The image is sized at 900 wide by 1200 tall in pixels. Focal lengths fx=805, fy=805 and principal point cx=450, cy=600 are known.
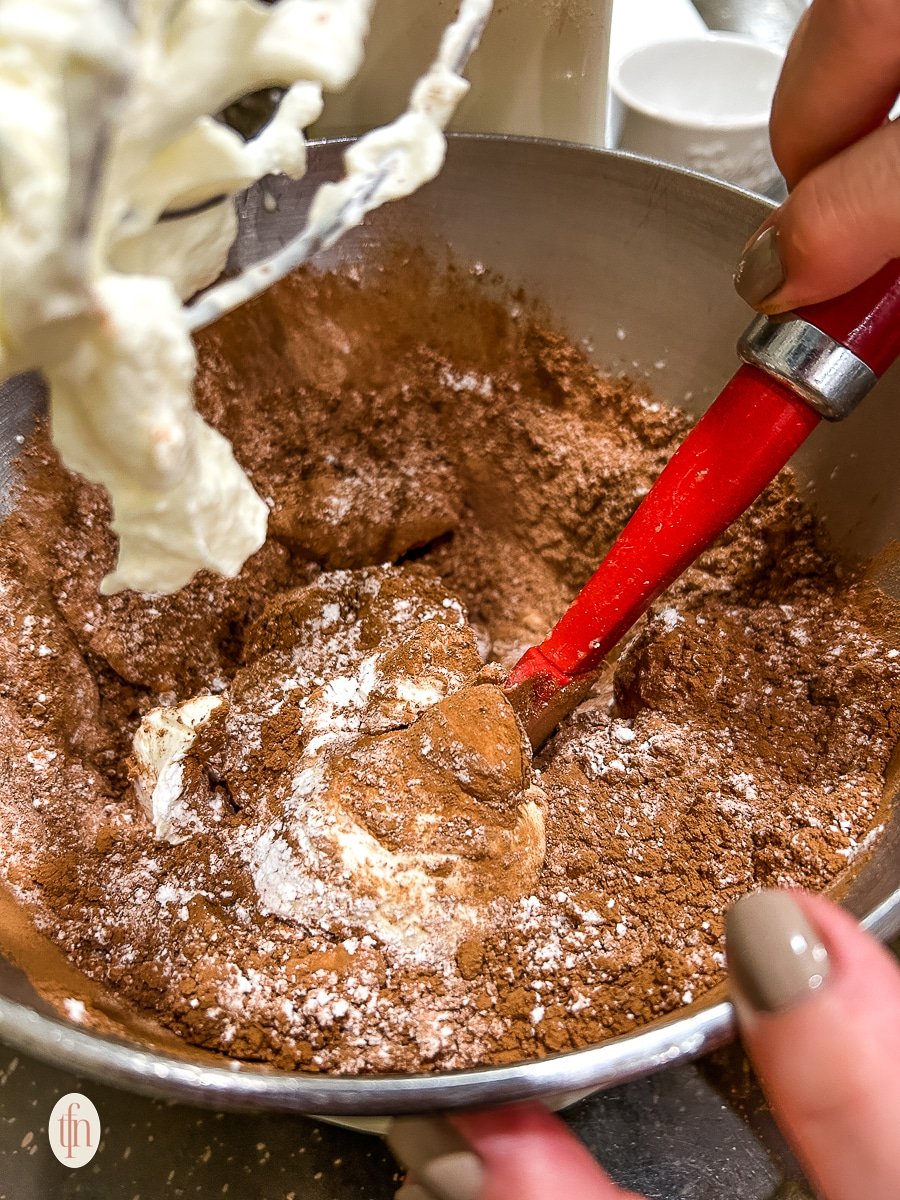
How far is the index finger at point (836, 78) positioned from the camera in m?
0.45

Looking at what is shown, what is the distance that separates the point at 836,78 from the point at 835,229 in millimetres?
94

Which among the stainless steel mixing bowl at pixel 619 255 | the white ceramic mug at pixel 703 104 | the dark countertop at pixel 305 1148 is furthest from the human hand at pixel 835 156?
the dark countertop at pixel 305 1148

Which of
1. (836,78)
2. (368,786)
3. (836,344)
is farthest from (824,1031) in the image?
(836,78)

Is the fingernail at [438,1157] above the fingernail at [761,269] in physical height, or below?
below

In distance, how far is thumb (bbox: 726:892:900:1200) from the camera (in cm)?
32

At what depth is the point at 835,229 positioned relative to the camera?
45 centimetres

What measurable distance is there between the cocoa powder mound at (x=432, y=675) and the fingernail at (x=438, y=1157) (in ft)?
0.12

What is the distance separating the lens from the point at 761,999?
36 cm

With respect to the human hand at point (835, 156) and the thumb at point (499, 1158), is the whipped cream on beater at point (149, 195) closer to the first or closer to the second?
the human hand at point (835, 156)

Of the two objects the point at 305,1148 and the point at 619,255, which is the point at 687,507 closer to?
the point at 619,255

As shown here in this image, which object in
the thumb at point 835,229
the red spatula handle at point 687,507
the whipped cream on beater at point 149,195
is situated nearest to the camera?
the whipped cream on beater at point 149,195

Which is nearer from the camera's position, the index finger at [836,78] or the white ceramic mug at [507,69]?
the index finger at [836,78]

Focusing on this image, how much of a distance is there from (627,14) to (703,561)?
0.95 meters

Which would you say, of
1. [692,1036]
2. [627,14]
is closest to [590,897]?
[692,1036]
